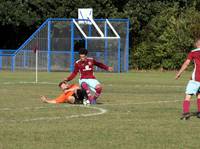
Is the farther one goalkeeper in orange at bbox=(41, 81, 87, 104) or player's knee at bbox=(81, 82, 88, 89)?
player's knee at bbox=(81, 82, 88, 89)

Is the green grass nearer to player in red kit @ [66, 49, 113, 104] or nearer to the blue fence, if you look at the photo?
player in red kit @ [66, 49, 113, 104]

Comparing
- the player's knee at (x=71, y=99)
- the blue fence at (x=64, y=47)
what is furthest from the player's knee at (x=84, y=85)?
the blue fence at (x=64, y=47)

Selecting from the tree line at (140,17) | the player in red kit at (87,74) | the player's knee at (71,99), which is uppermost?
the tree line at (140,17)

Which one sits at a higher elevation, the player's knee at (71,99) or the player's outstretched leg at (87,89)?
the player's outstretched leg at (87,89)

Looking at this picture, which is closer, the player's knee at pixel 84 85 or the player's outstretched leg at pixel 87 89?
the player's outstretched leg at pixel 87 89

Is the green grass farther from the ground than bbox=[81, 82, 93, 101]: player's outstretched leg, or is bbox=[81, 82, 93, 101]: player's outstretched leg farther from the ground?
bbox=[81, 82, 93, 101]: player's outstretched leg

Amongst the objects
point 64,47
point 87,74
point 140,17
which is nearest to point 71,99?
point 87,74

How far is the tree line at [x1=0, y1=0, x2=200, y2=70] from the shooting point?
188 feet

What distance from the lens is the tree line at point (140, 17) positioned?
5731 cm

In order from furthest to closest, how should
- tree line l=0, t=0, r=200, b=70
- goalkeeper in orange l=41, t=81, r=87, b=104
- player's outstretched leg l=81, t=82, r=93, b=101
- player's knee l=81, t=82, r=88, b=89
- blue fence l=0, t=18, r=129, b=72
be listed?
tree line l=0, t=0, r=200, b=70, blue fence l=0, t=18, r=129, b=72, player's knee l=81, t=82, r=88, b=89, goalkeeper in orange l=41, t=81, r=87, b=104, player's outstretched leg l=81, t=82, r=93, b=101

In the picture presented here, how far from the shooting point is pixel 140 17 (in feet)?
196

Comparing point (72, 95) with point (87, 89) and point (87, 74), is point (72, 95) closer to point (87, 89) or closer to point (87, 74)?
point (87, 89)

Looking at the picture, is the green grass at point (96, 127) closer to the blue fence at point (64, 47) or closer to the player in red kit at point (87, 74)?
the player in red kit at point (87, 74)

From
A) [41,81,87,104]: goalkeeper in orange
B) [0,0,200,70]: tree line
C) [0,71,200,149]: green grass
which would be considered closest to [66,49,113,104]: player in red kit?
[41,81,87,104]: goalkeeper in orange
